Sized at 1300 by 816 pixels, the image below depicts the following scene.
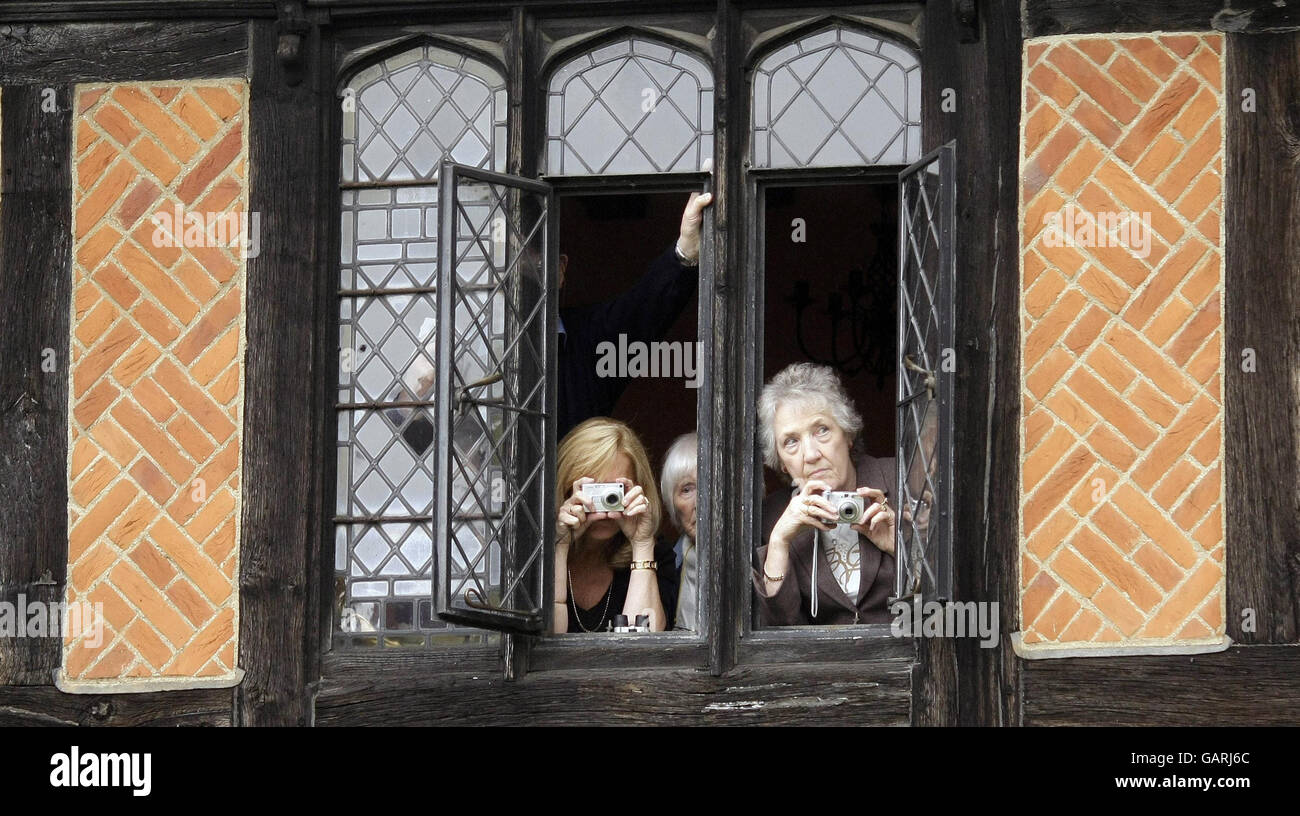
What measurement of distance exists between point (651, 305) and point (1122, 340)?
66.9 inches

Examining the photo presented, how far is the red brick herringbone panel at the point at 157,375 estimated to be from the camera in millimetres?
8273

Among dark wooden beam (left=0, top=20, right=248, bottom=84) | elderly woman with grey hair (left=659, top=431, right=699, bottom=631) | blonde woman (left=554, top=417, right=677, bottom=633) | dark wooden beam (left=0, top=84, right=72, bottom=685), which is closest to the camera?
dark wooden beam (left=0, top=84, right=72, bottom=685)

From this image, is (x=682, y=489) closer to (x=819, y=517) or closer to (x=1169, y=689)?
(x=819, y=517)

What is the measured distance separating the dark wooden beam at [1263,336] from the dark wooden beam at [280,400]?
2.93 m

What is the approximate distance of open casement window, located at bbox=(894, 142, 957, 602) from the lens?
7762 millimetres

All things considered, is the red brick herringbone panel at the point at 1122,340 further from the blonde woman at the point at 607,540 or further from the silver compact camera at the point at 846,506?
the blonde woman at the point at 607,540

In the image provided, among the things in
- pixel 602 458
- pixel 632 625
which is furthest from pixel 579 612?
pixel 602 458

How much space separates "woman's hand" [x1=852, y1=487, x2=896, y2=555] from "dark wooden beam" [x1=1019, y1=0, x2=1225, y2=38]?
1.56 meters

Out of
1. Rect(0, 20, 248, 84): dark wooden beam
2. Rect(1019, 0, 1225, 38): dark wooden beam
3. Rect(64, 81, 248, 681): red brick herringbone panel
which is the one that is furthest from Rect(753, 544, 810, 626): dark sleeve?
Rect(0, 20, 248, 84): dark wooden beam

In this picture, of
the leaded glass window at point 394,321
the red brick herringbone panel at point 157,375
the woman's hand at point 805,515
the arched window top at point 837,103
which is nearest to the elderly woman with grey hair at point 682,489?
the woman's hand at point 805,515

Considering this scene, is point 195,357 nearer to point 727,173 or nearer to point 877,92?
point 727,173

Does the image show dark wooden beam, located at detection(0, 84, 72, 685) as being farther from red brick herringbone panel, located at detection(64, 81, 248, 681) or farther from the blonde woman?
the blonde woman

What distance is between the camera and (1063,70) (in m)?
8.12
